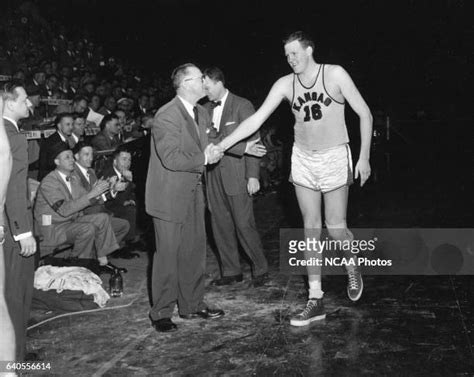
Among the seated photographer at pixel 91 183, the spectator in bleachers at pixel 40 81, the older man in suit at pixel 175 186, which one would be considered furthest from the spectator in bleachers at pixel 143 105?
the older man in suit at pixel 175 186

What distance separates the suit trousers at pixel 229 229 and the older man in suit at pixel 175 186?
3.53ft

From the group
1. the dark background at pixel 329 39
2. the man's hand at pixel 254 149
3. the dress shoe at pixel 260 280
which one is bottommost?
the dress shoe at pixel 260 280

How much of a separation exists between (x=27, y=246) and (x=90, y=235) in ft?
7.31

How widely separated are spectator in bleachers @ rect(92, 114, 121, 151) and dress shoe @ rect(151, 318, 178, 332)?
12.8 feet

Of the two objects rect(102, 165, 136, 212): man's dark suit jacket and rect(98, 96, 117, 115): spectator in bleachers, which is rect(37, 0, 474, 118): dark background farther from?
rect(102, 165, 136, 212): man's dark suit jacket

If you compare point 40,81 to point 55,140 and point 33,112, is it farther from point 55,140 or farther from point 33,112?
point 55,140

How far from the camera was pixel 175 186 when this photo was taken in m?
4.07

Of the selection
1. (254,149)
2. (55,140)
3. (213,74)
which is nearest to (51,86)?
(55,140)

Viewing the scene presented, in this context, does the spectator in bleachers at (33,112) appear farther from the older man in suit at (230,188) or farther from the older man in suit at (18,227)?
the older man in suit at (18,227)

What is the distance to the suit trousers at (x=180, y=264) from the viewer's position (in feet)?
13.4

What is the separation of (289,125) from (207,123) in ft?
28.4

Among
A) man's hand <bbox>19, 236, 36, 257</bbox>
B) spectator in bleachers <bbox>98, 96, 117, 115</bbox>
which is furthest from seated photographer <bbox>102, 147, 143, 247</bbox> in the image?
spectator in bleachers <bbox>98, 96, 117, 115</bbox>

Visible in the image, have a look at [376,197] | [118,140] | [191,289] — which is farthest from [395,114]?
[191,289]

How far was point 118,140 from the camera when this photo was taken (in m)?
8.06
